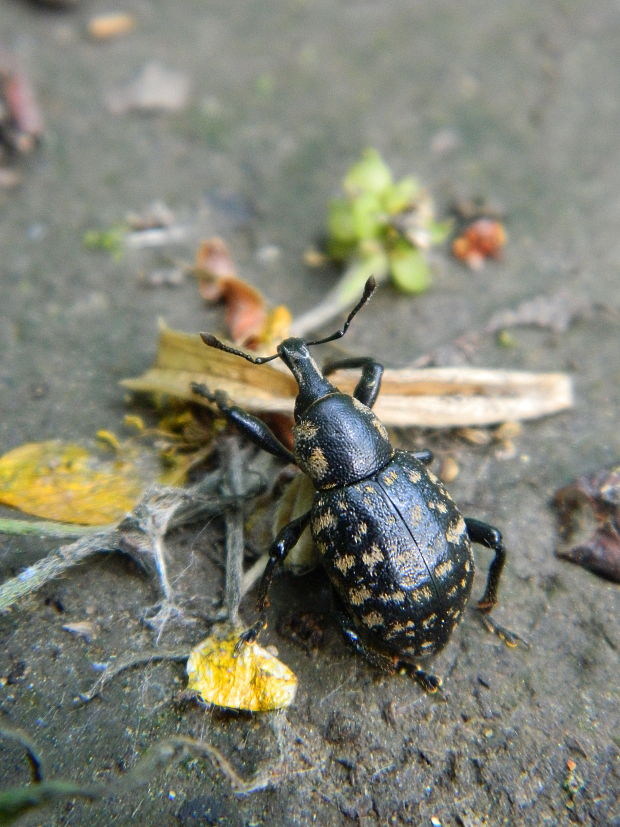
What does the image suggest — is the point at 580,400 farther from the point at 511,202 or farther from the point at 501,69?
the point at 501,69

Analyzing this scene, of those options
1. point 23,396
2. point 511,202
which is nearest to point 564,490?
point 511,202

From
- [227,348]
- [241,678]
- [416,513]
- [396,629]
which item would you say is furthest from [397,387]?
[241,678]


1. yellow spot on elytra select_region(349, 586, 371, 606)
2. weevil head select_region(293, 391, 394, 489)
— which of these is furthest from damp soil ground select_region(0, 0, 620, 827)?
weevil head select_region(293, 391, 394, 489)

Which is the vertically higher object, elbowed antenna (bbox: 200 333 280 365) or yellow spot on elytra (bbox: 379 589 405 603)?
elbowed antenna (bbox: 200 333 280 365)

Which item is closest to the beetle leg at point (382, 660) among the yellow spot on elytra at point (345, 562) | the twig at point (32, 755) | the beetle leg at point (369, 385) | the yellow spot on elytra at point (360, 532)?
the yellow spot on elytra at point (345, 562)

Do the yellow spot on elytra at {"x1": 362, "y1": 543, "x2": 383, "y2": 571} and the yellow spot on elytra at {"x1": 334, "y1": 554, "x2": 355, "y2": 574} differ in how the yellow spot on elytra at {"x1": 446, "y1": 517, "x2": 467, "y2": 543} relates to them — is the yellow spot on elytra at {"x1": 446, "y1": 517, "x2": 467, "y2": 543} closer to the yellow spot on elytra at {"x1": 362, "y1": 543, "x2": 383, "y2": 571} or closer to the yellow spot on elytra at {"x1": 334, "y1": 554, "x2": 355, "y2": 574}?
the yellow spot on elytra at {"x1": 362, "y1": 543, "x2": 383, "y2": 571}

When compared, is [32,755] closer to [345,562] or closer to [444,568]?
[345,562]

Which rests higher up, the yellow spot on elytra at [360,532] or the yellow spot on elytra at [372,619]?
the yellow spot on elytra at [360,532]

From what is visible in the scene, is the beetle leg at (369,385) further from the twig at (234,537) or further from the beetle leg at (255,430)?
the twig at (234,537)
